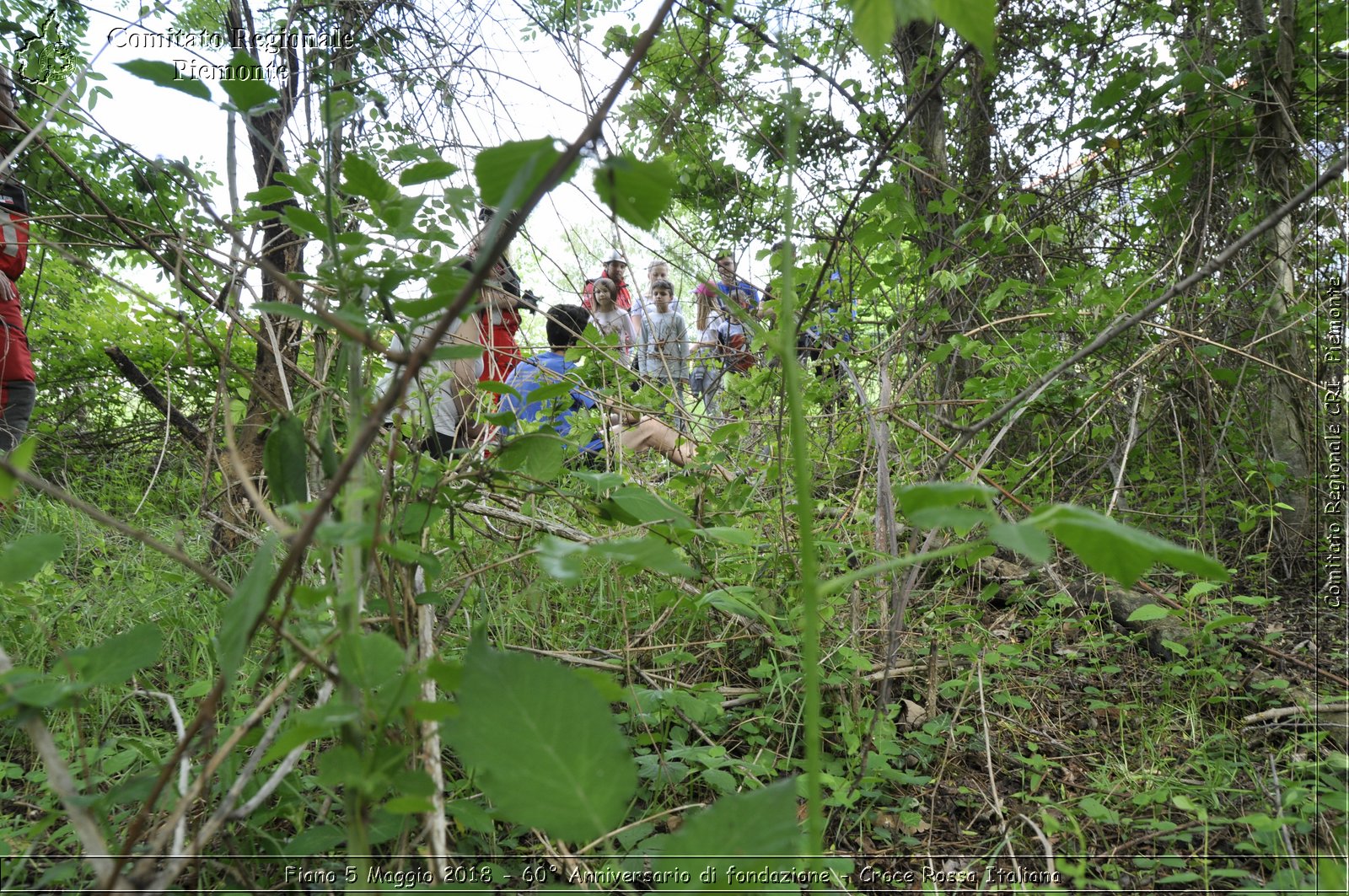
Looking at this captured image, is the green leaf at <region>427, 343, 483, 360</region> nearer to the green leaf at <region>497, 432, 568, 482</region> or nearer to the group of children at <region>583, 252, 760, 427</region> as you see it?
the green leaf at <region>497, 432, 568, 482</region>

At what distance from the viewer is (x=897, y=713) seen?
5.52 ft

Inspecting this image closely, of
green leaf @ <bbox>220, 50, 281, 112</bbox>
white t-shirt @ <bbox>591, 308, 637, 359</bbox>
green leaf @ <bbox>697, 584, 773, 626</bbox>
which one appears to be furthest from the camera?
white t-shirt @ <bbox>591, 308, 637, 359</bbox>

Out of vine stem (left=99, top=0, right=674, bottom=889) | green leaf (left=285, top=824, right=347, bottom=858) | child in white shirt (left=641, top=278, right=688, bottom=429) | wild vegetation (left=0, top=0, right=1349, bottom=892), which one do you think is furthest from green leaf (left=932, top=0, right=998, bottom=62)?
child in white shirt (left=641, top=278, right=688, bottom=429)

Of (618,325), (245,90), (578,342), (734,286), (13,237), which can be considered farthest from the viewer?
(618,325)

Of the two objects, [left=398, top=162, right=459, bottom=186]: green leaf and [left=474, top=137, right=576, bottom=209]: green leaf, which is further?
[left=398, top=162, right=459, bottom=186]: green leaf

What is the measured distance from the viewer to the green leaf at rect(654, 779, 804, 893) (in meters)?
0.59

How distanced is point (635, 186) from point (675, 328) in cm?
273

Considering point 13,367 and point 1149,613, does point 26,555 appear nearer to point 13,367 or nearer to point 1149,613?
point 1149,613

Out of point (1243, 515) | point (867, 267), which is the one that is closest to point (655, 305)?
point (867, 267)

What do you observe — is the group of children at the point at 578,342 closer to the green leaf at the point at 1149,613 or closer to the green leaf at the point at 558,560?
the green leaf at the point at 558,560

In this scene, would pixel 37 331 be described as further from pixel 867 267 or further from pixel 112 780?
pixel 867 267

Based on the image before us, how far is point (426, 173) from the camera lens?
85cm

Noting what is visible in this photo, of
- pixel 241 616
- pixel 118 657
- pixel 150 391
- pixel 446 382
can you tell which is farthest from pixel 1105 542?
pixel 150 391

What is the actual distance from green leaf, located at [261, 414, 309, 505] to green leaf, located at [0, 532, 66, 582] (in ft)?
0.69
